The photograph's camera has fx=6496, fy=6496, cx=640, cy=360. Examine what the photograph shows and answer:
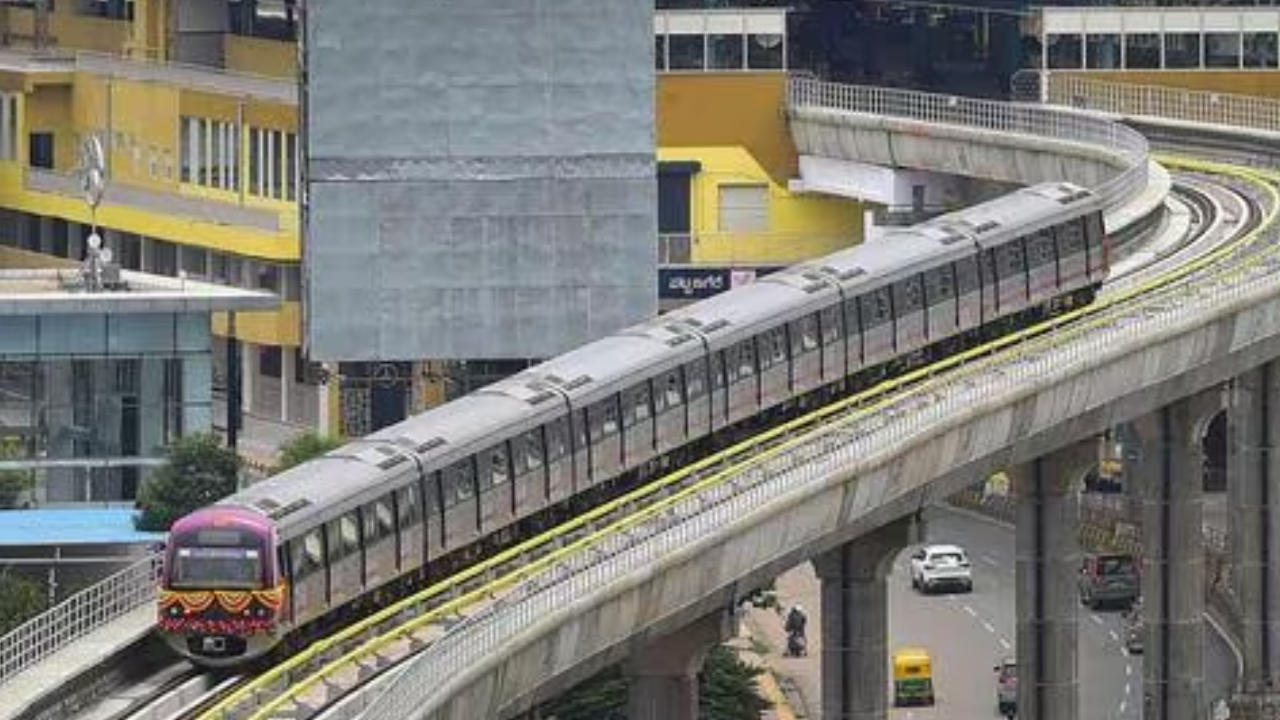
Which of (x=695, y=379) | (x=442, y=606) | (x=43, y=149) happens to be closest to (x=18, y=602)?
(x=442, y=606)

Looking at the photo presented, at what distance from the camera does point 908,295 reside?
12194 centimetres

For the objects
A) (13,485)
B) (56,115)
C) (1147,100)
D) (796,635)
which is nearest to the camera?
(13,485)

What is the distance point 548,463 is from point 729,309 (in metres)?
9.89

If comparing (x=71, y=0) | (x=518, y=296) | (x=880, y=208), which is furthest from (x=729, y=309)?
(x=71, y=0)

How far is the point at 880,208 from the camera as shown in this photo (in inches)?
6639

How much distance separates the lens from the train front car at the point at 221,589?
96312mm

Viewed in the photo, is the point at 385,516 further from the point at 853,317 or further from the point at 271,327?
the point at 271,327

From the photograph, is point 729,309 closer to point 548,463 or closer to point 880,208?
point 548,463

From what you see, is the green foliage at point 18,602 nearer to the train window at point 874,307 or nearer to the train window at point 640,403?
the train window at point 640,403

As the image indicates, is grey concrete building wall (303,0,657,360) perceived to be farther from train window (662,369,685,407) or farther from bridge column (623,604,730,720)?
train window (662,369,685,407)

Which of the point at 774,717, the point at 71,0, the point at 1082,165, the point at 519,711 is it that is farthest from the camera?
the point at 71,0

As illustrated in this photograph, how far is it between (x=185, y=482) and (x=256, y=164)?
4981 cm

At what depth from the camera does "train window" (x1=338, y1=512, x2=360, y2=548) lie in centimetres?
10006

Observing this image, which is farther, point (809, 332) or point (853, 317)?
point (853, 317)
